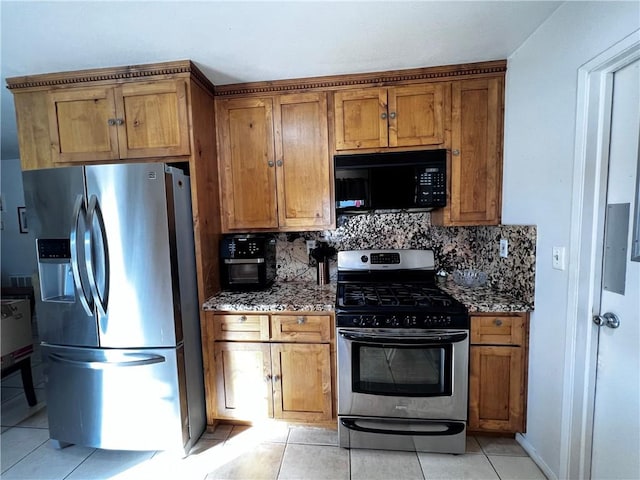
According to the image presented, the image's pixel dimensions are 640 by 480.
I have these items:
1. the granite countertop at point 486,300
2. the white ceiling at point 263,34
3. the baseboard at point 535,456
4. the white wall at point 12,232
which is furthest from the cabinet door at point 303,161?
the white wall at point 12,232

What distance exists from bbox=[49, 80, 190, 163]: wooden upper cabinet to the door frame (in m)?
2.09

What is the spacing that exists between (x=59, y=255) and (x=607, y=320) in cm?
282

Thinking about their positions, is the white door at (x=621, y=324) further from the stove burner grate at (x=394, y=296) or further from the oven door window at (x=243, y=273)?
the oven door window at (x=243, y=273)

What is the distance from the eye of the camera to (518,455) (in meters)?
1.53

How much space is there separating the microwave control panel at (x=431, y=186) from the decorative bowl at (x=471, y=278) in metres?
0.67

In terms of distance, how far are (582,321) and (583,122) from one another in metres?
0.91

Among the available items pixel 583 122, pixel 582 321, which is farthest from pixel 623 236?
pixel 583 122

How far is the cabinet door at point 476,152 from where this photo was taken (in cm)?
172

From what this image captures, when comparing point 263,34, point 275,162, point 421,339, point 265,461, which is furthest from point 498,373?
point 263,34

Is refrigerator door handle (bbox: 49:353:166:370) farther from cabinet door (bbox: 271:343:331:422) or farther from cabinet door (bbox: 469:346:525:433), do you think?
cabinet door (bbox: 469:346:525:433)

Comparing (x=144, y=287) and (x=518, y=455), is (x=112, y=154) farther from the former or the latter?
(x=518, y=455)

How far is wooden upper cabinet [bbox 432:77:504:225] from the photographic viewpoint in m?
1.72

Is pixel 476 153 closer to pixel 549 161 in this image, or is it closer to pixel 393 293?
pixel 549 161

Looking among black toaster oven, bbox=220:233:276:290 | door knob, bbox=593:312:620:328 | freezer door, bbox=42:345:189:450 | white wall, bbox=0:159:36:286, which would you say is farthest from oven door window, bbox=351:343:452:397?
white wall, bbox=0:159:36:286
